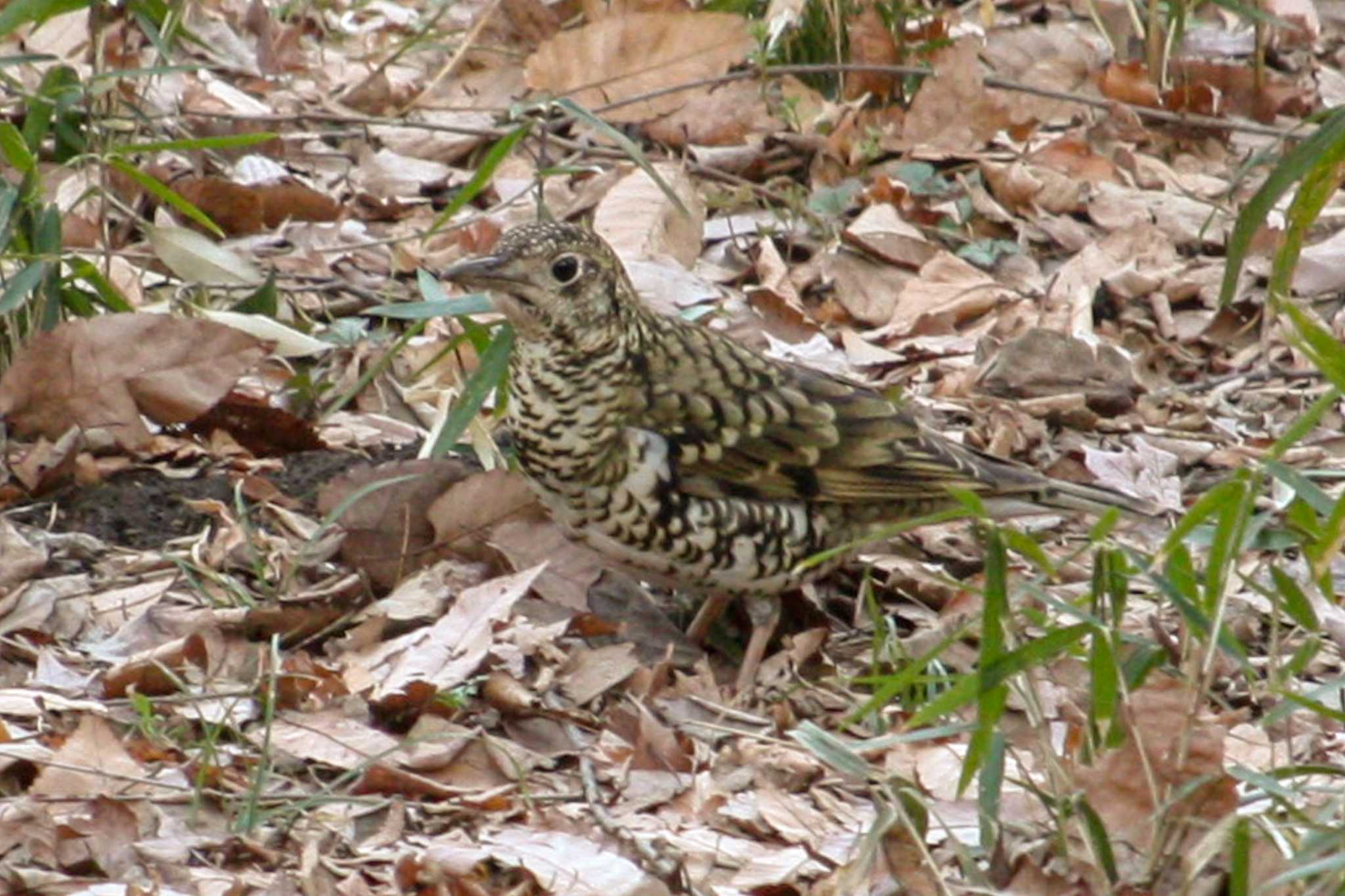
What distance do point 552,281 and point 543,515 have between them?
2.14 ft

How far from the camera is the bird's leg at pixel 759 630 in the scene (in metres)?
5.50

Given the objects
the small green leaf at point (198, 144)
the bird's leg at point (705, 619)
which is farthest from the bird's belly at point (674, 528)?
the small green leaf at point (198, 144)

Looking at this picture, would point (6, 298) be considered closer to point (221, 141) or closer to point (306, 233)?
point (221, 141)

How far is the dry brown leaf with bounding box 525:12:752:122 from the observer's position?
772 centimetres

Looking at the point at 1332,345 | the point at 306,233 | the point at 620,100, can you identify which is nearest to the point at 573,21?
the point at 620,100

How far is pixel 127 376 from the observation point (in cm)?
586

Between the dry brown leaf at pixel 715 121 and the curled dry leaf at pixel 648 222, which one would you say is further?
the dry brown leaf at pixel 715 121

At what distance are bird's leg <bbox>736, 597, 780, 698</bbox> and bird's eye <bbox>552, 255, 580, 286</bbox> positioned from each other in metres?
0.88

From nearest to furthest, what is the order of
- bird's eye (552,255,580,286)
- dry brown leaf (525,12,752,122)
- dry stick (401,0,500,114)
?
bird's eye (552,255,580,286) → dry brown leaf (525,12,752,122) → dry stick (401,0,500,114)

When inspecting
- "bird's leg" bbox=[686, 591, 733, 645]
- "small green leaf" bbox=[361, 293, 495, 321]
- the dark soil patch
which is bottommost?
"bird's leg" bbox=[686, 591, 733, 645]

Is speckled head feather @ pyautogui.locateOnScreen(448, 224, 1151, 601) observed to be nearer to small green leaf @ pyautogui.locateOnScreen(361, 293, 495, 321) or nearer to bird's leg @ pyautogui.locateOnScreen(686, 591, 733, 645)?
small green leaf @ pyautogui.locateOnScreen(361, 293, 495, 321)

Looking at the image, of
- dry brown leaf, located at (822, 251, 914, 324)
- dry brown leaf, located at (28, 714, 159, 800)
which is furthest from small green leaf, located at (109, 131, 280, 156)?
dry brown leaf, located at (822, 251, 914, 324)

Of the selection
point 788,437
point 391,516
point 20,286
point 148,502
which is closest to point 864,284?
point 788,437

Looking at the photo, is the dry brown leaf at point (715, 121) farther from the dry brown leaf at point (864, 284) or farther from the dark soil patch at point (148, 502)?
the dark soil patch at point (148, 502)
